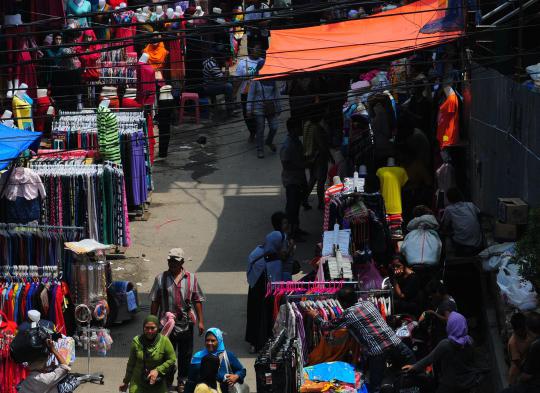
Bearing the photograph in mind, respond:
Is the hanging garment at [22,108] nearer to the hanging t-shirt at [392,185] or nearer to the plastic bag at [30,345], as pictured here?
the hanging t-shirt at [392,185]

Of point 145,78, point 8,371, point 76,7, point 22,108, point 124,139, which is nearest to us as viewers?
point 8,371

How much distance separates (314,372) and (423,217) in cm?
325

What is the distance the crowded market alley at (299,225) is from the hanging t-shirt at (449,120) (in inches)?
1.1

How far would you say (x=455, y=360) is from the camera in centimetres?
1234

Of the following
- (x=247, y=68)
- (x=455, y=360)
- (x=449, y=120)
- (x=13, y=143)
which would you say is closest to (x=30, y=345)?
(x=13, y=143)

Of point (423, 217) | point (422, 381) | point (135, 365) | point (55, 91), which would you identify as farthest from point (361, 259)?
point (55, 91)

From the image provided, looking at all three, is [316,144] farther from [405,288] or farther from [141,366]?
[141,366]

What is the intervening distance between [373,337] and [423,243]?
91.9 inches

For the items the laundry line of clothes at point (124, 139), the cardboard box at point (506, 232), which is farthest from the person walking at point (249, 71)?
the cardboard box at point (506, 232)

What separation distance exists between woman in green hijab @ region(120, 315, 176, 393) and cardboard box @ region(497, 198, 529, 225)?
3951 mm

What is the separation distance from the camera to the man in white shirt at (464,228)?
578 inches

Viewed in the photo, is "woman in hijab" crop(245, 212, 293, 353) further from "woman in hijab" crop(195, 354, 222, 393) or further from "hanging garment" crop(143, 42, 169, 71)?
"hanging garment" crop(143, 42, 169, 71)

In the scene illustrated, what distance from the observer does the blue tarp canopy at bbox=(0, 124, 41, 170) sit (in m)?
15.4

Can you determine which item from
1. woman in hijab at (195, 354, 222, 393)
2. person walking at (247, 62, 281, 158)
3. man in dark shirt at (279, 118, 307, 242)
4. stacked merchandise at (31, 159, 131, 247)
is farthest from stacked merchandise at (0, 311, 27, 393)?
person walking at (247, 62, 281, 158)
